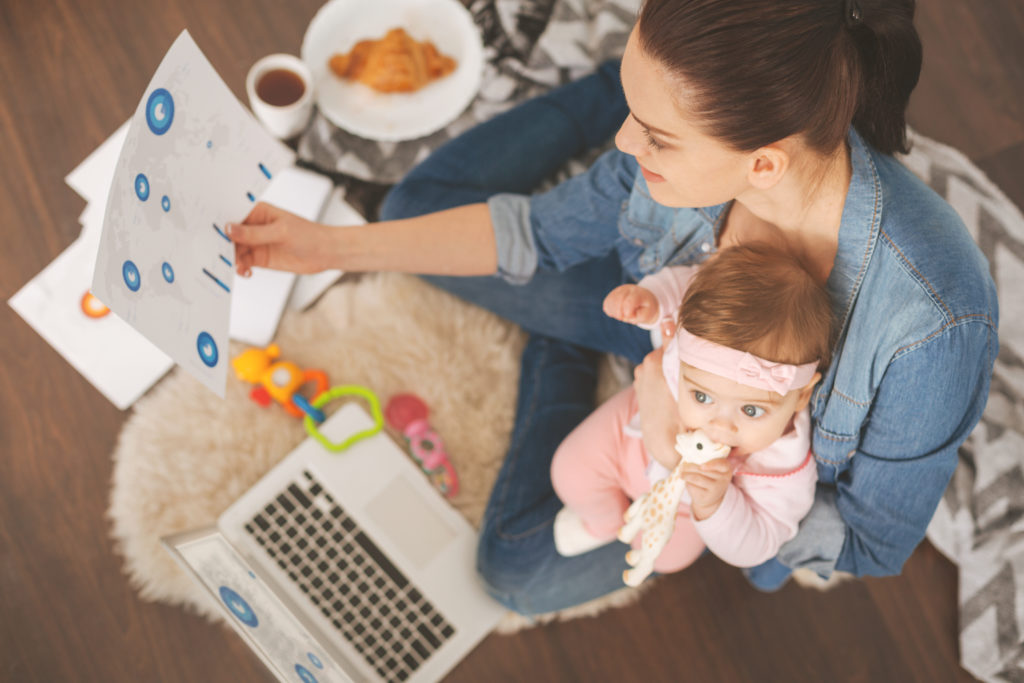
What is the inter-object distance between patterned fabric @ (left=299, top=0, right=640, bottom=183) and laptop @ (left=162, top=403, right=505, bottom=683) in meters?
0.50

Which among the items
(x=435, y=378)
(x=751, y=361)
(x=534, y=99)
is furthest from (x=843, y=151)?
(x=435, y=378)

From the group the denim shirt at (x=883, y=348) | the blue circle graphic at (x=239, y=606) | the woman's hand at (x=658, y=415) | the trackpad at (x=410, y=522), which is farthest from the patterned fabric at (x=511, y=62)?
the blue circle graphic at (x=239, y=606)

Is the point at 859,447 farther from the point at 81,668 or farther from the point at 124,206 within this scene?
the point at 81,668

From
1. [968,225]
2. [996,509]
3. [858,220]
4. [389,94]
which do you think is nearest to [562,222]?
[858,220]

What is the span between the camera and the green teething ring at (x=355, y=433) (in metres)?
1.30

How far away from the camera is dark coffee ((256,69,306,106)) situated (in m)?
1.42

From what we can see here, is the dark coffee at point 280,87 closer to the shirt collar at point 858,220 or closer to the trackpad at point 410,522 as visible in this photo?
the trackpad at point 410,522

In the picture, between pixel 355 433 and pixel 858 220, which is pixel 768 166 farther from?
pixel 355 433

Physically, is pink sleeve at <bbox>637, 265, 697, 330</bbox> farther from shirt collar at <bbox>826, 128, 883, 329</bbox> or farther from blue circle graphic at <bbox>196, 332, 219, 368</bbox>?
blue circle graphic at <bbox>196, 332, 219, 368</bbox>

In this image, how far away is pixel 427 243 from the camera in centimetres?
117

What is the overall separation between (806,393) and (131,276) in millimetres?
786

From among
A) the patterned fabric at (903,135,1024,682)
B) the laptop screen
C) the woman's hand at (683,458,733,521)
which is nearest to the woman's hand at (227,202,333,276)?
the laptop screen

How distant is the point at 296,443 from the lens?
1360 millimetres

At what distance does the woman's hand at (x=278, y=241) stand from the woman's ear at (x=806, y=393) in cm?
68
